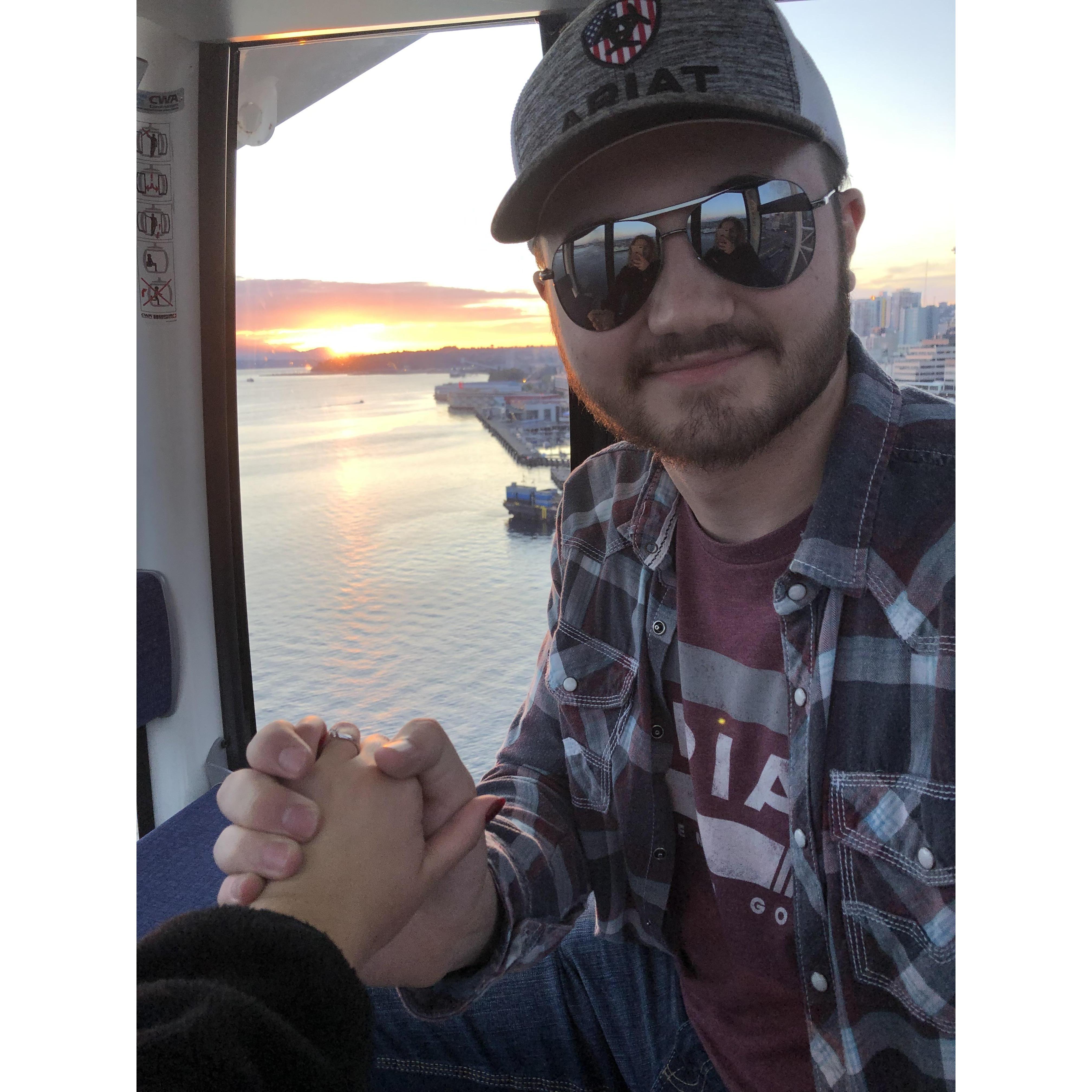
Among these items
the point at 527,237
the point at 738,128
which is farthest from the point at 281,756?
the point at 738,128

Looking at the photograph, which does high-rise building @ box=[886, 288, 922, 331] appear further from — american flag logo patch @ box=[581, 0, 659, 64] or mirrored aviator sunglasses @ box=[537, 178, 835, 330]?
american flag logo patch @ box=[581, 0, 659, 64]

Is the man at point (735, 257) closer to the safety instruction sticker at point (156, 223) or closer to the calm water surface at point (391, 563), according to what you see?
the calm water surface at point (391, 563)

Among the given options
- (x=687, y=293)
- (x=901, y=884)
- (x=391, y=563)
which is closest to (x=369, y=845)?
(x=901, y=884)

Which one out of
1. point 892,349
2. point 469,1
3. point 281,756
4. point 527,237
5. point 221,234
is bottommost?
point 281,756

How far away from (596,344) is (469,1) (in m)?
1.00

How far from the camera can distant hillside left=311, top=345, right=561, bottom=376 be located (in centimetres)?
123

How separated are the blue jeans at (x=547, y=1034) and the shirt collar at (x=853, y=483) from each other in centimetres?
58

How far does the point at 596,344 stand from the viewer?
2.86ft

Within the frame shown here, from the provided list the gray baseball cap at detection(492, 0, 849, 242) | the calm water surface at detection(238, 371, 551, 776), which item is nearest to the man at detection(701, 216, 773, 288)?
the gray baseball cap at detection(492, 0, 849, 242)

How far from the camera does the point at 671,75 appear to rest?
2.48ft

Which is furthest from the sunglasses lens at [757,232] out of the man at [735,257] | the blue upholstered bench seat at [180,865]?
the blue upholstered bench seat at [180,865]

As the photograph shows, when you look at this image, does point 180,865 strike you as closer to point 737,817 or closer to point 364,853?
point 364,853
